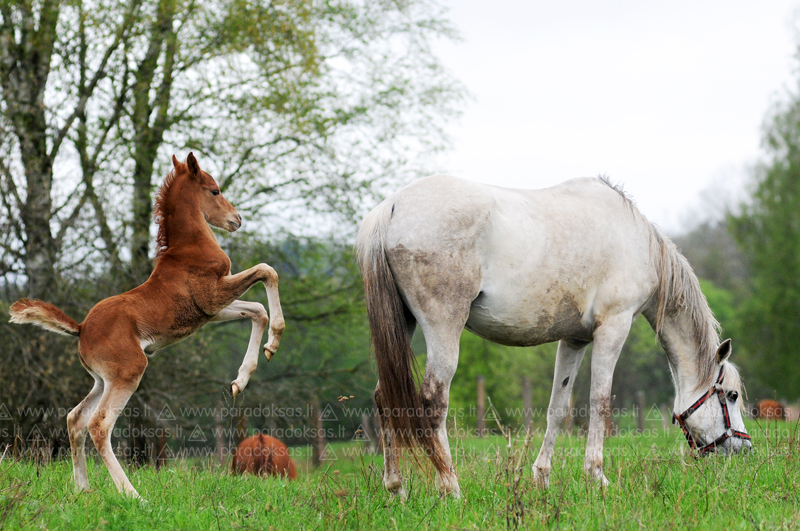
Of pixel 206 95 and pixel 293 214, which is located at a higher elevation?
pixel 206 95

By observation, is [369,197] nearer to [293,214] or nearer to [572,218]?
[293,214]

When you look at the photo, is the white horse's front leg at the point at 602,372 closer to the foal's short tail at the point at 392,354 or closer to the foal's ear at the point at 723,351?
the foal's ear at the point at 723,351

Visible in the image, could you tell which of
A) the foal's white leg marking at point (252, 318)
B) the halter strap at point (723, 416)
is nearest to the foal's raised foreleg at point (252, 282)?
the foal's white leg marking at point (252, 318)

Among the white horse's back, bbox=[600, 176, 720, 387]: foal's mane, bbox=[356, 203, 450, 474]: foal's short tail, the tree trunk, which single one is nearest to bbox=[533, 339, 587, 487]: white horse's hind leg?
the white horse's back

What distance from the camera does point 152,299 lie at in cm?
384

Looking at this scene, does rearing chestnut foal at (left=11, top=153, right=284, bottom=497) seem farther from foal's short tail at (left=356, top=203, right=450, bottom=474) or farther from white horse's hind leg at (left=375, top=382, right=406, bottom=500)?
white horse's hind leg at (left=375, top=382, right=406, bottom=500)

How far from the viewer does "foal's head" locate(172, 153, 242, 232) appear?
13.4ft

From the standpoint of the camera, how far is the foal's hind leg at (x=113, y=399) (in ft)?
11.8

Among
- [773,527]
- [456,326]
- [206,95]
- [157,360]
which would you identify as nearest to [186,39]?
[206,95]

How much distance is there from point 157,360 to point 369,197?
15.1 feet

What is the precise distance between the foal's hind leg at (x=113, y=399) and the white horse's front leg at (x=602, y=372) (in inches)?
119

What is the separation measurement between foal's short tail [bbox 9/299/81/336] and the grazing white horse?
6.05ft

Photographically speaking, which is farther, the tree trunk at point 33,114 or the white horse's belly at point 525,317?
the tree trunk at point 33,114

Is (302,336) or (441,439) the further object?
(302,336)
